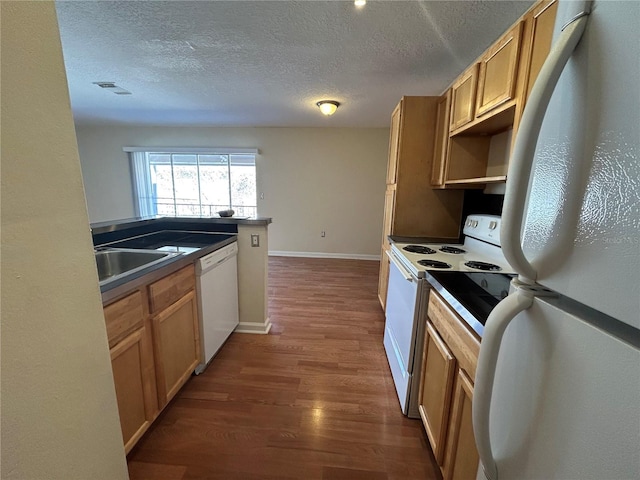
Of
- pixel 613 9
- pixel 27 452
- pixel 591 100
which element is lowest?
pixel 27 452

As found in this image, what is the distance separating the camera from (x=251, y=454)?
134cm

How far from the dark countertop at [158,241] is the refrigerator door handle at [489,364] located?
1.25m

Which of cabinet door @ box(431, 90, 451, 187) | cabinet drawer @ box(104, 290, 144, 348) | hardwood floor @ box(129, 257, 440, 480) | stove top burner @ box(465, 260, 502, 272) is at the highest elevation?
cabinet door @ box(431, 90, 451, 187)

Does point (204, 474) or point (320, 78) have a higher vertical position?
point (320, 78)

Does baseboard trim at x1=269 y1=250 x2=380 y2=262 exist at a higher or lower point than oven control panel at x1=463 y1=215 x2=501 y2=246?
lower

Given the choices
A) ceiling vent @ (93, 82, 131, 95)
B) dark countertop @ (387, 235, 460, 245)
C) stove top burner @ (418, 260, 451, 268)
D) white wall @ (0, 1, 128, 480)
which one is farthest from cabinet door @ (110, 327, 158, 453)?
ceiling vent @ (93, 82, 131, 95)

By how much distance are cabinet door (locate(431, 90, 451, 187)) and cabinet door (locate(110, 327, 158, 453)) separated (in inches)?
90.0

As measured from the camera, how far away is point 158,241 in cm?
202

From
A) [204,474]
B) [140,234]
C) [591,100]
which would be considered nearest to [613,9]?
[591,100]

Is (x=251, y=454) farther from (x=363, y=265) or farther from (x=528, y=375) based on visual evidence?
(x=363, y=265)

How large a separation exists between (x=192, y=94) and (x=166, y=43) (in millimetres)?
1272

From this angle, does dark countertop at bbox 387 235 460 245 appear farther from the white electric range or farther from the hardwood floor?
the hardwood floor

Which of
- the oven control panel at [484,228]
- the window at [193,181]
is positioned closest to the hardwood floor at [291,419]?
the oven control panel at [484,228]

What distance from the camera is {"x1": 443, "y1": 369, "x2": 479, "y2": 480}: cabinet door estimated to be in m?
0.91
